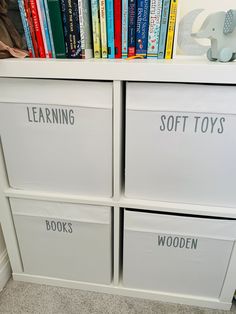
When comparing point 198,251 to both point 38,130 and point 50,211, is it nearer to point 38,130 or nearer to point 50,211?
point 50,211

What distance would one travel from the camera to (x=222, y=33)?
0.75 m

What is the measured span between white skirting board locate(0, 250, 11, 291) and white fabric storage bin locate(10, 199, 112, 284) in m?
0.09

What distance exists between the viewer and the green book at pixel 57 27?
780mm

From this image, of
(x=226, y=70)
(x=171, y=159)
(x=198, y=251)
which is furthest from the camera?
(x=198, y=251)

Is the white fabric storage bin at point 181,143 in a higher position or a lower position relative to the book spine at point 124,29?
lower

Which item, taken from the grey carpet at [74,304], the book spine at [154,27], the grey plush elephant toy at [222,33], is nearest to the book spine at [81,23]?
the book spine at [154,27]

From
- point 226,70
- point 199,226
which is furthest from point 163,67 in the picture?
point 199,226

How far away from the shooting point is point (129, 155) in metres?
0.81

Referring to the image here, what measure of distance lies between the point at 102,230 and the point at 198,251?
37 centimetres

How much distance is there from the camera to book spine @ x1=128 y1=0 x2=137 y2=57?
31.5 inches

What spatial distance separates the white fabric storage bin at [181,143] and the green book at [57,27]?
298 millimetres

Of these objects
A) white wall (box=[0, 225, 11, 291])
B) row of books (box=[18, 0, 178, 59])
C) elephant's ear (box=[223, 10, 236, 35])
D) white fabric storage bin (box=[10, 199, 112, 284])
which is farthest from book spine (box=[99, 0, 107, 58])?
white wall (box=[0, 225, 11, 291])

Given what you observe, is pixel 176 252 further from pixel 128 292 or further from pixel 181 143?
pixel 181 143

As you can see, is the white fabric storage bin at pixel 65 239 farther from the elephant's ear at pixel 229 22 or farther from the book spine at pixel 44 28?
the elephant's ear at pixel 229 22
